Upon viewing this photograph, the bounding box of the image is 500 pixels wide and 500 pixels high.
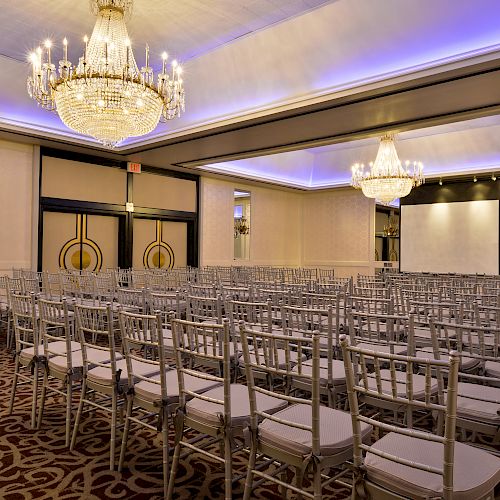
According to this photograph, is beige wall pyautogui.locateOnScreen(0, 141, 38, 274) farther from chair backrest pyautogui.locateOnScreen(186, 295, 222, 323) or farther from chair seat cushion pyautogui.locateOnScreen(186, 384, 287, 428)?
chair seat cushion pyautogui.locateOnScreen(186, 384, 287, 428)

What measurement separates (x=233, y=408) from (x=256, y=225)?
12.9 meters

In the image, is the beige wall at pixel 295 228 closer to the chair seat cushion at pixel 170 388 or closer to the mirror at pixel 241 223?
the mirror at pixel 241 223

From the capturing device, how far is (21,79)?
25.4 feet

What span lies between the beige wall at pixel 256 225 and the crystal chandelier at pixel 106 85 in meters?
8.25

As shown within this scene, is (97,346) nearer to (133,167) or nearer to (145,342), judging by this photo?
(145,342)

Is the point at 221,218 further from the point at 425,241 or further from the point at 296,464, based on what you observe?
the point at 296,464

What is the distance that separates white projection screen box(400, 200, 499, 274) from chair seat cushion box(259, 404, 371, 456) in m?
12.0

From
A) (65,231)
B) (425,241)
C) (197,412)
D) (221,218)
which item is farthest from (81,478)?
(425,241)

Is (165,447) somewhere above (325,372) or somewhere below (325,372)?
below

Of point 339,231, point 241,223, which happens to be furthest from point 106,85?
point 339,231

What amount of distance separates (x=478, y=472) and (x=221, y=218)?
12605 mm

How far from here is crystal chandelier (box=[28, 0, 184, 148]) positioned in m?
4.71

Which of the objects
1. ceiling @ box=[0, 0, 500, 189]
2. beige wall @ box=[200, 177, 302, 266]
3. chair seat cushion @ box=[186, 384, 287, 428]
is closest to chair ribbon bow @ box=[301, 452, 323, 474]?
chair seat cushion @ box=[186, 384, 287, 428]

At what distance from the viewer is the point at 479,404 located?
2422 mm
